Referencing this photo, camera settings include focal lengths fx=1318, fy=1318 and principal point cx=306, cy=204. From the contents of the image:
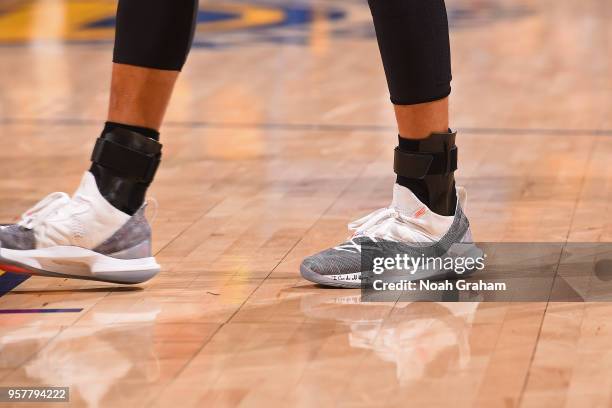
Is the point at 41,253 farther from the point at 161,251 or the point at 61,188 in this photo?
the point at 61,188

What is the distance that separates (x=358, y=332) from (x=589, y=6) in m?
5.53

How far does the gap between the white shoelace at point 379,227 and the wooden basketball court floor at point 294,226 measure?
0.24 feet

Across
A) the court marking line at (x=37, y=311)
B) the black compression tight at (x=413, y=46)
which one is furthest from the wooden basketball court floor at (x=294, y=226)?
the black compression tight at (x=413, y=46)

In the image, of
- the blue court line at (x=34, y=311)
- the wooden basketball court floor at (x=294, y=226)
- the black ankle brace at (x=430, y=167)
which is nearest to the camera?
the wooden basketball court floor at (x=294, y=226)

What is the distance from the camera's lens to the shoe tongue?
5.20ft

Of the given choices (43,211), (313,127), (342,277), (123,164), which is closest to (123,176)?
(123,164)

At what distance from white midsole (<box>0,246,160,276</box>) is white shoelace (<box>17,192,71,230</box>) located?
0.14 ft

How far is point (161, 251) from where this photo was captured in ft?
5.83

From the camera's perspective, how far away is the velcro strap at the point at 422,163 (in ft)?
5.13

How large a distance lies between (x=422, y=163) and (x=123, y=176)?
0.35 m

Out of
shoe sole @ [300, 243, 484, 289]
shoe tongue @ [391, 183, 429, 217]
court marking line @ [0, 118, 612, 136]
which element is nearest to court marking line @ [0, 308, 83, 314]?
shoe sole @ [300, 243, 484, 289]

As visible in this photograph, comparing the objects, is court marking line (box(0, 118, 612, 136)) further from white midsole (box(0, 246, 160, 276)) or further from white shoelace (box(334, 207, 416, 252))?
white midsole (box(0, 246, 160, 276))

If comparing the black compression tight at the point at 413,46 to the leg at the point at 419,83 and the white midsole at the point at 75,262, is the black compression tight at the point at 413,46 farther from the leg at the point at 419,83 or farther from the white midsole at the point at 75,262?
the white midsole at the point at 75,262

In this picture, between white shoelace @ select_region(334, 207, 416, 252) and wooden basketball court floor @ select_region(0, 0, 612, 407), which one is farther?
white shoelace @ select_region(334, 207, 416, 252)
